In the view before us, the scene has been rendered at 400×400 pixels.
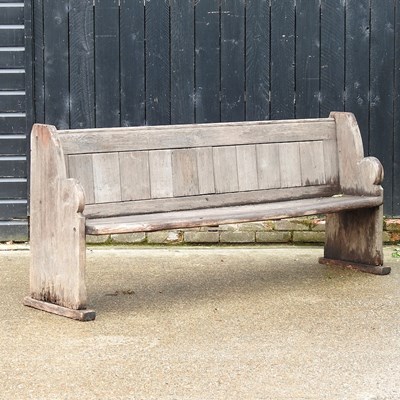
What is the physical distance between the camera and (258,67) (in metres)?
8.62

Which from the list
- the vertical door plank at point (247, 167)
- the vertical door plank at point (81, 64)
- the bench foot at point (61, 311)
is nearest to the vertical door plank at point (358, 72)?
the vertical door plank at point (247, 167)

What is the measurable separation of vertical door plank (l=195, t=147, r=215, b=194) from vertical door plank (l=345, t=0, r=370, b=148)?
5.83ft

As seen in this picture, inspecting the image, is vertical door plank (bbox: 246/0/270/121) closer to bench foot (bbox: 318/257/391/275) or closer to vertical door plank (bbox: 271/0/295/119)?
vertical door plank (bbox: 271/0/295/119)

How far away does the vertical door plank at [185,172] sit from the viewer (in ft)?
23.2

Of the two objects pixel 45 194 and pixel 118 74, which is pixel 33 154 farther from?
pixel 118 74

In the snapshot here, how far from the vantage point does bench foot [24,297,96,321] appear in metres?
6.26

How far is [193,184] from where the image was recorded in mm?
7148

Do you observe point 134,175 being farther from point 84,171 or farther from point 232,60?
point 232,60

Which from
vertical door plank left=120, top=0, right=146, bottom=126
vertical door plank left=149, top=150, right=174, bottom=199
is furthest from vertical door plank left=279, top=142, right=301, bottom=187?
vertical door plank left=120, top=0, right=146, bottom=126

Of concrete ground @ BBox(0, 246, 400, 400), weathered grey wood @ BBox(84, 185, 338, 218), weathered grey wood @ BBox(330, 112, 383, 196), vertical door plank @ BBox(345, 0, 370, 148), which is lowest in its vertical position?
concrete ground @ BBox(0, 246, 400, 400)

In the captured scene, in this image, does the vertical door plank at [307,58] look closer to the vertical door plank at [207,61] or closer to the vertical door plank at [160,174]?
the vertical door plank at [207,61]

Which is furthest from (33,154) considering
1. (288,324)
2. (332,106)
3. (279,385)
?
(332,106)

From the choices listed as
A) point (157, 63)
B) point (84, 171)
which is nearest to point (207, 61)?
point (157, 63)

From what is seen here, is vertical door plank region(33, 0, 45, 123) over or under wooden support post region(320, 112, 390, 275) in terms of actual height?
over
